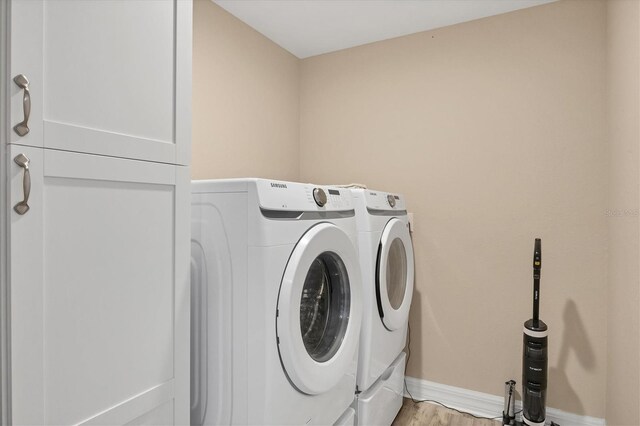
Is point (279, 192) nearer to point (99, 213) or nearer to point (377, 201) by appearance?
point (99, 213)

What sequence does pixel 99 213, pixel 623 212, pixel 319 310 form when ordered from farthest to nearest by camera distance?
1. pixel 623 212
2. pixel 319 310
3. pixel 99 213

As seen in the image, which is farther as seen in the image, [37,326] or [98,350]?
[98,350]

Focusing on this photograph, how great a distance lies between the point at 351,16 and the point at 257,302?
1856mm

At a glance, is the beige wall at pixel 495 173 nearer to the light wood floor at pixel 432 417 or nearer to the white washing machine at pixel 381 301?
the light wood floor at pixel 432 417

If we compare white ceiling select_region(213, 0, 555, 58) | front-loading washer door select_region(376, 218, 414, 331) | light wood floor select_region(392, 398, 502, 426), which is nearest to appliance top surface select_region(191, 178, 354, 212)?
front-loading washer door select_region(376, 218, 414, 331)

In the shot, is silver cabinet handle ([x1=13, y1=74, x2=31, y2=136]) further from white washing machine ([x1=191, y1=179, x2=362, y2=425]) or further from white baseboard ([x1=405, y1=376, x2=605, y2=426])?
white baseboard ([x1=405, y1=376, x2=605, y2=426])

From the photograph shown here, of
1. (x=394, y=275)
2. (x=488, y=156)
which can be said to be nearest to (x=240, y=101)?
(x=394, y=275)

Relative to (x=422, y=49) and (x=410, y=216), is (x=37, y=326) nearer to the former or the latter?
(x=410, y=216)

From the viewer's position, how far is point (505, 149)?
2291 millimetres

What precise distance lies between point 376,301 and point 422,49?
Result: 165 centimetres

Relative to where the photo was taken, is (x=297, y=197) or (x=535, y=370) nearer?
(x=297, y=197)

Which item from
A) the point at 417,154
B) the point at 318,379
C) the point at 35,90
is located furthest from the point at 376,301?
the point at 35,90

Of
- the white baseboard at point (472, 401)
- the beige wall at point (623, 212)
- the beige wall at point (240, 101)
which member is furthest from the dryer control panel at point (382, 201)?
the white baseboard at point (472, 401)

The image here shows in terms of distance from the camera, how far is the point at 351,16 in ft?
7.60
